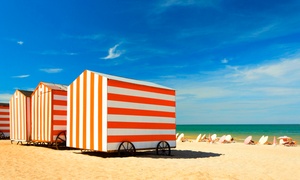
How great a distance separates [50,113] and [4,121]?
14670 mm

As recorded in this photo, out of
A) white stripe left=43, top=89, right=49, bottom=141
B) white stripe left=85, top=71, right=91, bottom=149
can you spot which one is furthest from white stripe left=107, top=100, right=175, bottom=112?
white stripe left=43, top=89, right=49, bottom=141

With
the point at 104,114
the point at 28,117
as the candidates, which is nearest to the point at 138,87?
the point at 104,114

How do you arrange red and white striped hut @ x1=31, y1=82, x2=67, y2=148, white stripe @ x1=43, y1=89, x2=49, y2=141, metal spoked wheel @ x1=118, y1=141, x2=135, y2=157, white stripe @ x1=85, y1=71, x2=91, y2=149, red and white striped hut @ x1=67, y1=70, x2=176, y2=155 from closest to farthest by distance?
red and white striped hut @ x1=67, y1=70, x2=176, y2=155 → metal spoked wheel @ x1=118, y1=141, x2=135, y2=157 → white stripe @ x1=85, y1=71, x2=91, y2=149 → red and white striped hut @ x1=31, y1=82, x2=67, y2=148 → white stripe @ x1=43, y1=89, x2=49, y2=141

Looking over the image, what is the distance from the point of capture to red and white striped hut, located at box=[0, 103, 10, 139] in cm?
3009

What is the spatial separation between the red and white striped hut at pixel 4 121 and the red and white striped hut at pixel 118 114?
1738 centimetres

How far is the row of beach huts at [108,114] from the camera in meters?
13.9

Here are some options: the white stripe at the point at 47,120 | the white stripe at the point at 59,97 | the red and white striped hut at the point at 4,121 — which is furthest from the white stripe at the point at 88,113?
the red and white striped hut at the point at 4,121

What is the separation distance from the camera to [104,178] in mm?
9117

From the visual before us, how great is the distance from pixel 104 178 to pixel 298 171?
7849 mm

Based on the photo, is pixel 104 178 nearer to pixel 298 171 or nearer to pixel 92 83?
pixel 92 83

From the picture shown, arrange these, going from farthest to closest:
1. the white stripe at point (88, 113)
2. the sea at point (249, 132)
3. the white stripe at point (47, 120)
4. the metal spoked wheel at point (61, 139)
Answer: the sea at point (249, 132) → the white stripe at point (47, 120) → the metal spoked wheel at point (61, 139) → the white stripe at point (88, 113)

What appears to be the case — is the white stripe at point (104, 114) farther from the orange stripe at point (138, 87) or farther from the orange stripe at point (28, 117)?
the orange stripe at point (28, 117)

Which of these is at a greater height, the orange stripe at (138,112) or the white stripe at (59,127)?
the orange stripe at (138,112)

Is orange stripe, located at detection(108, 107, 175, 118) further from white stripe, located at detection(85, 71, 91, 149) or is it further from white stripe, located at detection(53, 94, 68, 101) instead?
white stripe, located at detection(53, 94, 68, 101)
